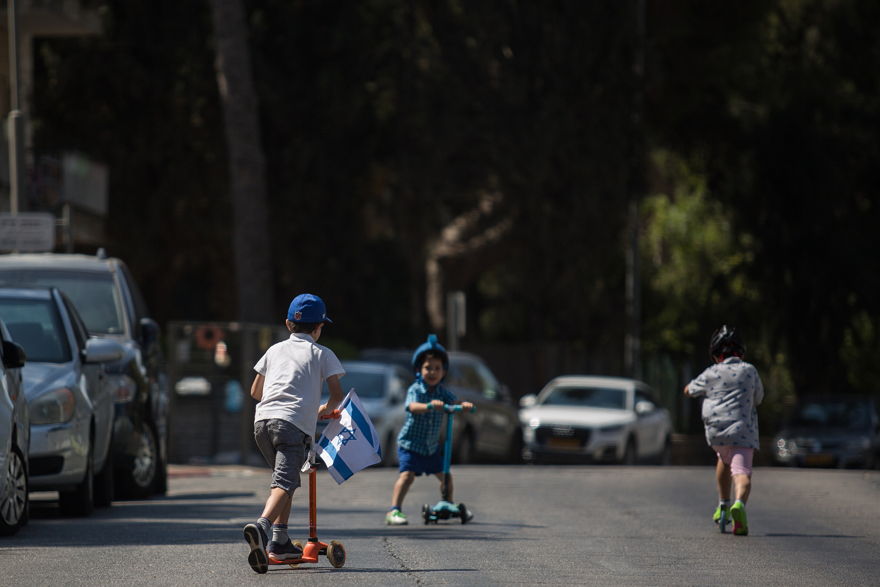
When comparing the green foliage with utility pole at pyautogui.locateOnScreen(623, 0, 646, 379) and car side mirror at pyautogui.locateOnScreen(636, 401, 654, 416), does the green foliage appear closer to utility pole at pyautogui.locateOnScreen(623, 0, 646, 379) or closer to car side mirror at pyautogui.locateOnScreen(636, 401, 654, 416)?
utility pole at pyautogui.locateOnScreen(623, 0, 646, 379)

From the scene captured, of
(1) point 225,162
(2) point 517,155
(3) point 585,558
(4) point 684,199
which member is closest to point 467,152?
(2) point 517,155

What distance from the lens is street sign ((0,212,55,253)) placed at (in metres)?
23.6

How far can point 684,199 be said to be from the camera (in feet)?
173

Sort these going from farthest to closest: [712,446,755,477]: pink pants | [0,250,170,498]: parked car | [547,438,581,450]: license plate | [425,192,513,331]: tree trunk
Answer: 1. [425,192,513,331]: tree trunk
2. [547,438,581,450]: license plate
3. [0,250,170,498]: parked car
4. [712,446,755,477]: pink pants

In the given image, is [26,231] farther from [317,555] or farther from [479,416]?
[317,555]

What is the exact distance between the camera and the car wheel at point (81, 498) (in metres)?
15.8

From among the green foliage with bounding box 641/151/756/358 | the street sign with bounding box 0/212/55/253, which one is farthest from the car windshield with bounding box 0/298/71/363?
the green foliage with bounding box 641/151/756/358

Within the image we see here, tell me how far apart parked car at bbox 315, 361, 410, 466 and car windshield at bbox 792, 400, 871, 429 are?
10151 mm

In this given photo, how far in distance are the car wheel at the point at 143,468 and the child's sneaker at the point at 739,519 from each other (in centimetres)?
616

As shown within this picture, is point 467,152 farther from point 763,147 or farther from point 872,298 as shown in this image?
point 872,298

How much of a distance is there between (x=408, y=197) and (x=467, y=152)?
4.99ft

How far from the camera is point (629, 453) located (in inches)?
1265

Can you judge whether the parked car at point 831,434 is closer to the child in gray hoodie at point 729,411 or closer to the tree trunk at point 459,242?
the tree trunk at point 459,242

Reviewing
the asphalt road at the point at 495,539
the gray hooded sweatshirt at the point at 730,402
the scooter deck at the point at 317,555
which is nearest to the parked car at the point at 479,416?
the asphalt road at the point at 495,539
